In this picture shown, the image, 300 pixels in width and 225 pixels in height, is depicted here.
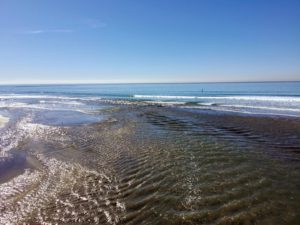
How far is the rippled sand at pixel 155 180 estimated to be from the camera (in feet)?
16.5

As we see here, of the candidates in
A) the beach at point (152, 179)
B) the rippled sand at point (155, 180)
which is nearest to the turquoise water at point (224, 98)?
the rippled sand at point (155, 180)

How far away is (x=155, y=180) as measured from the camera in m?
6.84

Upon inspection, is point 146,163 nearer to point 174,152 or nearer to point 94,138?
point 174,152

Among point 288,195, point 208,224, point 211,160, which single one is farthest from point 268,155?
point 208,224

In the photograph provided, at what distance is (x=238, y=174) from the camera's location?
23.2 feet

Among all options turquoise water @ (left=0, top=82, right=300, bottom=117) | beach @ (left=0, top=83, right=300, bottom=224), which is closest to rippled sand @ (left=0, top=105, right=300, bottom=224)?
beach @ (left=0, top=83, right=300, bottom=224)

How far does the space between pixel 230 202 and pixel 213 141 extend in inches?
241

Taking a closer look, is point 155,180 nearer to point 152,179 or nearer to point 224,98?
point 152,179

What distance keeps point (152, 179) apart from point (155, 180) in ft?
0.38

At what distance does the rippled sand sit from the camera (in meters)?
5.03

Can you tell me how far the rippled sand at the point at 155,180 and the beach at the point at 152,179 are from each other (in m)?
0.02

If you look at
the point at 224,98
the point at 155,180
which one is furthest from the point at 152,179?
the point at 224,98

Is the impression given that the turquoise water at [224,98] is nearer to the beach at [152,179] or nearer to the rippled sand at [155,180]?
the rippled sand at [155,180]

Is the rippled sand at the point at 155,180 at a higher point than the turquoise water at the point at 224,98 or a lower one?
lower
